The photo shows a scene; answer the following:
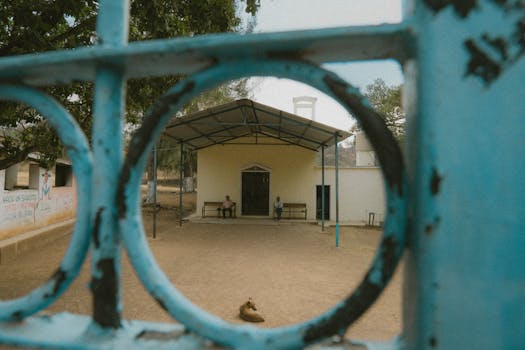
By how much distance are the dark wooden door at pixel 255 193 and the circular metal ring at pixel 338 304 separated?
12.4 m

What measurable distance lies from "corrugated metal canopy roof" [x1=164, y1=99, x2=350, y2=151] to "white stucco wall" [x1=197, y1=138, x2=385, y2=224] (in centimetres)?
50

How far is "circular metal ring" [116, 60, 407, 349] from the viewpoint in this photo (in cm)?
46

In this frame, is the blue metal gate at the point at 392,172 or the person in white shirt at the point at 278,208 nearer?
the blue metal gate at the point at 392,172

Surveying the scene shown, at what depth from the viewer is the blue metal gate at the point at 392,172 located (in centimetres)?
42

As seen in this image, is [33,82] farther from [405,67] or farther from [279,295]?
[279,295]

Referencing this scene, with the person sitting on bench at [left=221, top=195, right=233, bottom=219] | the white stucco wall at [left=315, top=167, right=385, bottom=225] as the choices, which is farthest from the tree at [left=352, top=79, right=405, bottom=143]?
the person sitting on bench at [left=221, top=195, right=233, bottom=219]

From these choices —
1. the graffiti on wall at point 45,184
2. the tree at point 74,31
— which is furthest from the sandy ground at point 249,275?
the tree at point 74,31

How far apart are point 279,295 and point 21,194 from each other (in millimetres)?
6941

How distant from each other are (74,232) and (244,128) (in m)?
10.9

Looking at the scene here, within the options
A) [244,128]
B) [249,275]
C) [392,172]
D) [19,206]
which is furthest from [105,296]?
[244,128]

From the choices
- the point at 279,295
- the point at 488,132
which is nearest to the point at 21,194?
the point at 279,295

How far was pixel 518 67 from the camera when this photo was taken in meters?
0.43

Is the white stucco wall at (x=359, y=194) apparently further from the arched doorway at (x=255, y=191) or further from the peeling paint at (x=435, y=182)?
the peeling paint at (x=435, y=182)

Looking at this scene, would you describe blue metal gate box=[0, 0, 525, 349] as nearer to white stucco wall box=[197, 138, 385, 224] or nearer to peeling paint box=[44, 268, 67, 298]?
peeling paint box=[44, 268, 67, 298]
